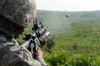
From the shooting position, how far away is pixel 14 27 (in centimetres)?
187

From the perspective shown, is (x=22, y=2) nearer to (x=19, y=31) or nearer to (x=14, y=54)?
(x=19, y=31)

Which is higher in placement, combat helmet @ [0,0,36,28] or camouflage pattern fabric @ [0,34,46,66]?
combat helmet @ [0,0,36,28]

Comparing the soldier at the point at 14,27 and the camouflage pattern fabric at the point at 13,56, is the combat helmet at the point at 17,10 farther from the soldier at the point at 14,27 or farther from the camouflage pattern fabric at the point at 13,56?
the camouflage pattern fabric at the point at 13,56

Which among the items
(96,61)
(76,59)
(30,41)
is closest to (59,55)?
(76,59)

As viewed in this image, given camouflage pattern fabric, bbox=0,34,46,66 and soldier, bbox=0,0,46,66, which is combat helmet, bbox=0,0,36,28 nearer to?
soldier, bbox=0,0,46,66

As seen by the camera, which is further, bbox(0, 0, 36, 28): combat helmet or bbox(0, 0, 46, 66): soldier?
bbox(0, 0, 36, 28): combat helmet

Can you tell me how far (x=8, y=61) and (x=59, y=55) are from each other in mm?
8337

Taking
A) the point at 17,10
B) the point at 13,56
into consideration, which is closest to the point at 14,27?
the point at 17,10

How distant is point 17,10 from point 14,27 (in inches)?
7.8

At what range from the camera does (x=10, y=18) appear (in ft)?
5.78

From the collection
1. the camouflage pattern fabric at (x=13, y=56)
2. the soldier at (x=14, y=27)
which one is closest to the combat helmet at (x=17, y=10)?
the soldier at (x=14, y=27)

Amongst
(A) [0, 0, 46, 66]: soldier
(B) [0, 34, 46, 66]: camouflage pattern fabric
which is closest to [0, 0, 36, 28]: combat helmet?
(A) [0, 0, 46, 66]: soldier

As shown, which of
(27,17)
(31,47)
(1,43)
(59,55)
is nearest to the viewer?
(1,43)

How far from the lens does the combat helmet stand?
1.73m
